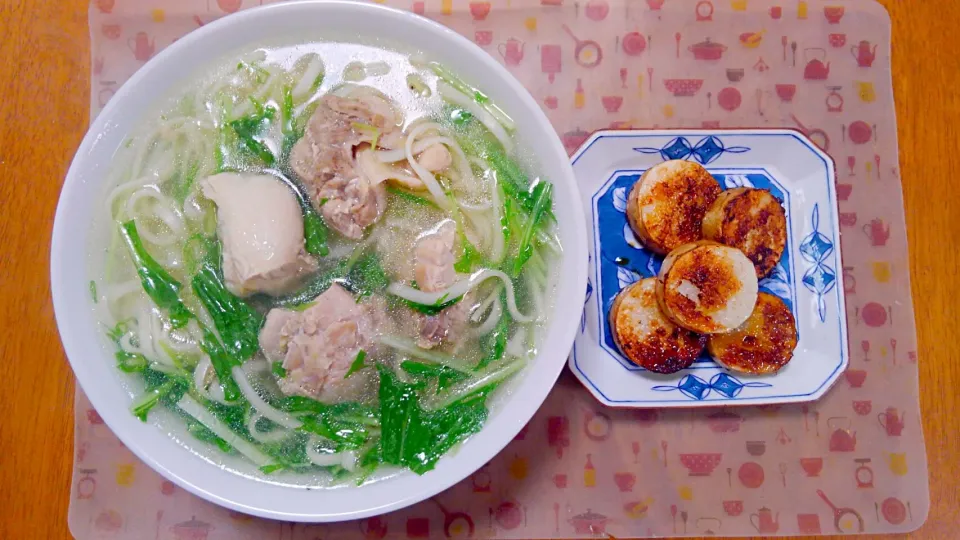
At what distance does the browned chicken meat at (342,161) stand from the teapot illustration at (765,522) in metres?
1.44

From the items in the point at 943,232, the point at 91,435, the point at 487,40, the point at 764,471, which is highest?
the point at 487,40

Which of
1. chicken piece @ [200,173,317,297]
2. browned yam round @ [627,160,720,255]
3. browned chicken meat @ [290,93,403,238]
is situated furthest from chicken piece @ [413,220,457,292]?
browned yam round @ [627,160,720,255]

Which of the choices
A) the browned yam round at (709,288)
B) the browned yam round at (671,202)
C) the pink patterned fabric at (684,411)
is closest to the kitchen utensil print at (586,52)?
the pink patterned fabric at (684,411)

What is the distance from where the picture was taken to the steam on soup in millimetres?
1448

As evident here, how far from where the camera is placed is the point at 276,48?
5.04ft

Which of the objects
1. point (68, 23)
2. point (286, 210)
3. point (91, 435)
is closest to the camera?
point (286, 210)

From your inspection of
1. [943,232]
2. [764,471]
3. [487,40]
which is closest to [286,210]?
[487,40]

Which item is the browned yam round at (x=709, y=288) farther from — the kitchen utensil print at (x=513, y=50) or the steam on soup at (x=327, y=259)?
the kitchen utensil print at (x=513, y=50)

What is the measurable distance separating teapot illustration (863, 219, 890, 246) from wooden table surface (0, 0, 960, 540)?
0.29 feet

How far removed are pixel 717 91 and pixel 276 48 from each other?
135 centimetres

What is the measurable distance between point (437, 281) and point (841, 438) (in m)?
1.40

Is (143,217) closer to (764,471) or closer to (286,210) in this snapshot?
Answer: (286,210)

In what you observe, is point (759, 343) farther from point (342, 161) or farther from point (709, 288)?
point (342, 161)

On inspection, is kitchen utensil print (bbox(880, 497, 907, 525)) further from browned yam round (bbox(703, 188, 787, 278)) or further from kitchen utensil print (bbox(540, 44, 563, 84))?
kitchen utensil print (bbox(540, 44, 563, 84))
